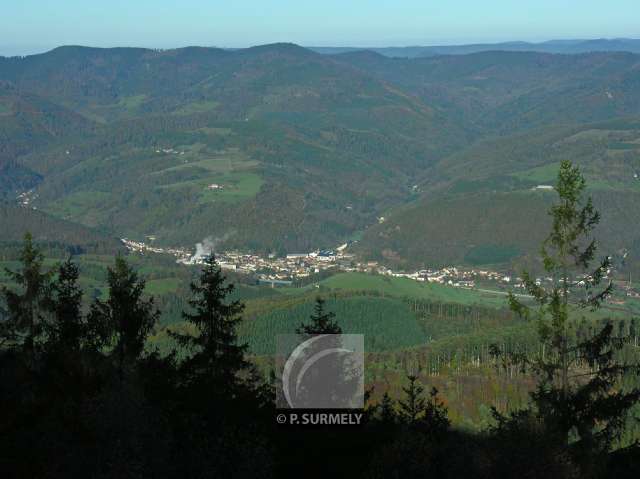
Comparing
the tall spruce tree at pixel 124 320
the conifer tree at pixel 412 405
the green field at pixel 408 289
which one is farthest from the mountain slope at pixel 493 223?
the tall spruce tree at pixel 124 320

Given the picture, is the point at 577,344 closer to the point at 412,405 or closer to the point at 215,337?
the point at 412,405

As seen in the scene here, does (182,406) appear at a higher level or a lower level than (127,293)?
lower

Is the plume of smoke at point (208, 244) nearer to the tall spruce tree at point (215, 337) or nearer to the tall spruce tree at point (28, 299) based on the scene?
the tall spruce tree at point (28, 299)

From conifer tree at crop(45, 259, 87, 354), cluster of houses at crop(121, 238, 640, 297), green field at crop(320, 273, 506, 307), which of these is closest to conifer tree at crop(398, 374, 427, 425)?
conifer tree at crop(45, 259, 87, 354)

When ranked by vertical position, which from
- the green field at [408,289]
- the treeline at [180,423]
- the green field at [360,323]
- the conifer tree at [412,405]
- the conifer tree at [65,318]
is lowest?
the green field at [360,323]

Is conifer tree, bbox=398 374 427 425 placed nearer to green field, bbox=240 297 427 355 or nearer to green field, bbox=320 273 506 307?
green field, bbox=240 297 427 355

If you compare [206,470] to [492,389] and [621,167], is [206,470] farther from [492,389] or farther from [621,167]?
[621,167]

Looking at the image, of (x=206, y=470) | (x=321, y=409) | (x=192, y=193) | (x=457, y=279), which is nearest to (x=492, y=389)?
(x=321, y=409)

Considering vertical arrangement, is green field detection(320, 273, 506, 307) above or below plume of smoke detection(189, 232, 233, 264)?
below

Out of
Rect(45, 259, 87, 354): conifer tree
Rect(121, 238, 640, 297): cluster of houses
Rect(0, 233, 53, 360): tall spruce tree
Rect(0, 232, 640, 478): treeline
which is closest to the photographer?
Rect(0, 232, 640, 478): treeline

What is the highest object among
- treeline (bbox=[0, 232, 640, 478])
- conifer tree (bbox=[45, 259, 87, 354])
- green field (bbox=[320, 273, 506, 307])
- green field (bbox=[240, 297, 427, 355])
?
conifer tree (bbox=[45, 259, 87, 354])

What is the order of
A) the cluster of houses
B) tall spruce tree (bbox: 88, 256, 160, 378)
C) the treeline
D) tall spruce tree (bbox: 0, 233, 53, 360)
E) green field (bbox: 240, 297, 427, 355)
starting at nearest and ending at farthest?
the treeline, tall spruce tree (bbox: 88, 256, 160, 378), tall spruce tree (bbox: 0, 233, 53, 360), green field (bbox: 240, 297, 427, 355), the cluster of houses
